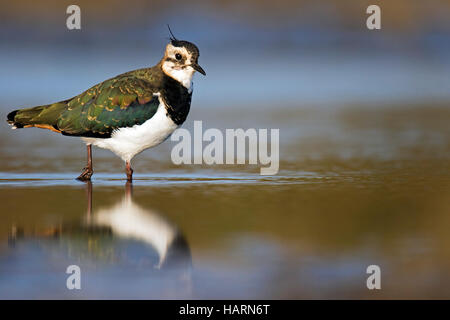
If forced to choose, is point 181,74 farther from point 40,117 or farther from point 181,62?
point 40,117

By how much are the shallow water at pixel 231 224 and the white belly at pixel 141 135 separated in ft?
1.38

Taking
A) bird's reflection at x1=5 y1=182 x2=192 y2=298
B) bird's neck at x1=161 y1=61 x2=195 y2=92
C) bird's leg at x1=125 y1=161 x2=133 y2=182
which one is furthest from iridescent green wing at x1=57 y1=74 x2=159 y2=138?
bird's reflection at x1=5 y1=182 x2=192 y2=298

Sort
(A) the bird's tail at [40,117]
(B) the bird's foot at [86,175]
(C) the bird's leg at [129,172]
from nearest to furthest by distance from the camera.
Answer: (C) the bird's leg at [129,172] < (B) the bird's foot at [86,175] < (A) the bird's tail at [40,117]

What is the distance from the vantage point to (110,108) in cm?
1009

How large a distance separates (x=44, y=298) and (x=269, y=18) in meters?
16.8

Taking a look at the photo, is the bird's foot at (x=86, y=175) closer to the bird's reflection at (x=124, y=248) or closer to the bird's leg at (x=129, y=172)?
the bird's leg at (x=129, y=172)

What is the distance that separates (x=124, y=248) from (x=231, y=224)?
1161mm

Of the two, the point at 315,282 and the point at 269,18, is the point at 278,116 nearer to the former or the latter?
the point at 269,18

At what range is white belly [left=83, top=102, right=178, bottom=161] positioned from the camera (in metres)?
9.84

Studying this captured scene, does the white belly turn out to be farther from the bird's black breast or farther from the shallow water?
the shallow water

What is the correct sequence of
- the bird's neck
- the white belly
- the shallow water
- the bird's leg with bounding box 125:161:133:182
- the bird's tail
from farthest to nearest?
the bird's tail
the bird's leg with bounding box 125:161:133:182
the bird's neck
the white belly
the shallow water

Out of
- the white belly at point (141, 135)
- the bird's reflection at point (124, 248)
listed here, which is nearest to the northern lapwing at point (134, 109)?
the white belly at point (141, 135)

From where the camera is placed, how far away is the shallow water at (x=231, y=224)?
638 cm

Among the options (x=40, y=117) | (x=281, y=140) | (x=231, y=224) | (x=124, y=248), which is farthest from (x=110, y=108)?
(x=281, y=140)
